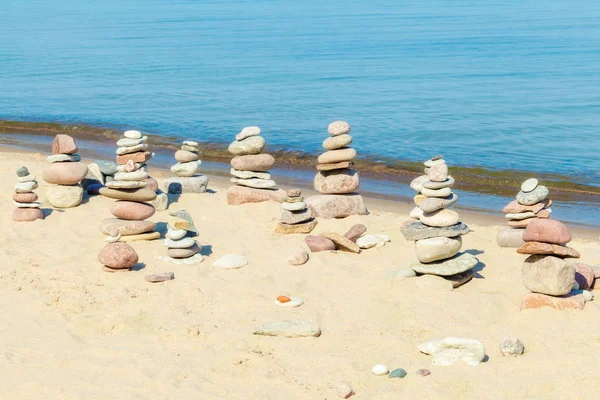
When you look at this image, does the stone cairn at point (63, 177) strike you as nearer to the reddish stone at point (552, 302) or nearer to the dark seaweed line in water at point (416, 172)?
the reddish stone at point (552, 302)

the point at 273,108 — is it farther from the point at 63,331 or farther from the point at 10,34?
the point at 10,34

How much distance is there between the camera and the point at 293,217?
41.1 feet

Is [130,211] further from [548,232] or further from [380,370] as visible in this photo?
[548,232]

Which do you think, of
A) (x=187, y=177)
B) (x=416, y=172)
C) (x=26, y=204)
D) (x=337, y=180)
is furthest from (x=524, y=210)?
(x=416, y=172)

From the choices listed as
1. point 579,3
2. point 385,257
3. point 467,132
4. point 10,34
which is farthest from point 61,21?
point 385,257

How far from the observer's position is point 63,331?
8383 mm

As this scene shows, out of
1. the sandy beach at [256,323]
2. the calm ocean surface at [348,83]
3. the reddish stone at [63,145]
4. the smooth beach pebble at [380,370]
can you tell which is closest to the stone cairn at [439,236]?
the sandy beach at [256,323]

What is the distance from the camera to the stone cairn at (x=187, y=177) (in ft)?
49.5

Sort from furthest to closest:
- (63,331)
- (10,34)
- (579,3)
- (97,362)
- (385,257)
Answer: (579,3), (10,34), (385,257), (63,331), (97,362)

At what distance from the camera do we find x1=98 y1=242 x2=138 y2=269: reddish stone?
10336 millimetres

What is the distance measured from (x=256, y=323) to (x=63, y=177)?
5951 millimetres

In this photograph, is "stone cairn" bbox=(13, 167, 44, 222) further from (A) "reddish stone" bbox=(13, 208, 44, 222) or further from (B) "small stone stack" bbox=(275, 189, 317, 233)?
(B) "small stone stack" bbox=(275, 189, 317, 233)

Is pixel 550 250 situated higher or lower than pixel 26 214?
higher

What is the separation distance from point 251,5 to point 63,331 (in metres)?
87.0
